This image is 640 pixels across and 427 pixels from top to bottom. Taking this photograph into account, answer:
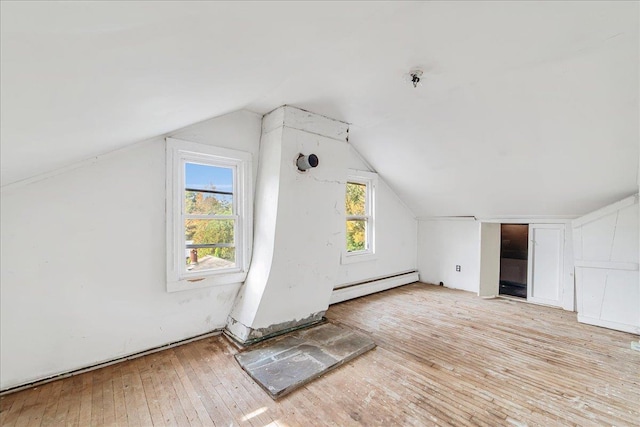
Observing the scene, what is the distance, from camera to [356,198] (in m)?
4.41

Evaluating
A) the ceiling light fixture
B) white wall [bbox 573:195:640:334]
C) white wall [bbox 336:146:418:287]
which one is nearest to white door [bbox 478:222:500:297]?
white wall [bbox 573:195:640:334]

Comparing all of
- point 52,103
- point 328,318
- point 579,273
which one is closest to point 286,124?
point 52,103

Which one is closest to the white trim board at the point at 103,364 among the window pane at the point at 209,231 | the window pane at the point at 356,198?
the window pane at the point at 209,231

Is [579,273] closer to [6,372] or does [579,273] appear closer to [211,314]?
[211,314]

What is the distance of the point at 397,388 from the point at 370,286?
2401mm

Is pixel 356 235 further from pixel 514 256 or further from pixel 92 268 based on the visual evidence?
pixel 514 256

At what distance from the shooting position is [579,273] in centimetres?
328

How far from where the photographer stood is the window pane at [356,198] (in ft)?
14.2

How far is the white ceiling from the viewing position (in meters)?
0.70

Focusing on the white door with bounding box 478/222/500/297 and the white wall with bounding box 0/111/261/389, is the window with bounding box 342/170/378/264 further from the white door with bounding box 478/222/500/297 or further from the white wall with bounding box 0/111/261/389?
the white wall with bounding box 0/111/261/389

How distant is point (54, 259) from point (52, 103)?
5.76ft

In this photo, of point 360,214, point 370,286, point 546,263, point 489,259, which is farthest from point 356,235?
point 546,263

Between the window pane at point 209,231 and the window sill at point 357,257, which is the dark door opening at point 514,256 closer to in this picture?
the window sill at point 357,257

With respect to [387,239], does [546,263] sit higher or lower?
lower
